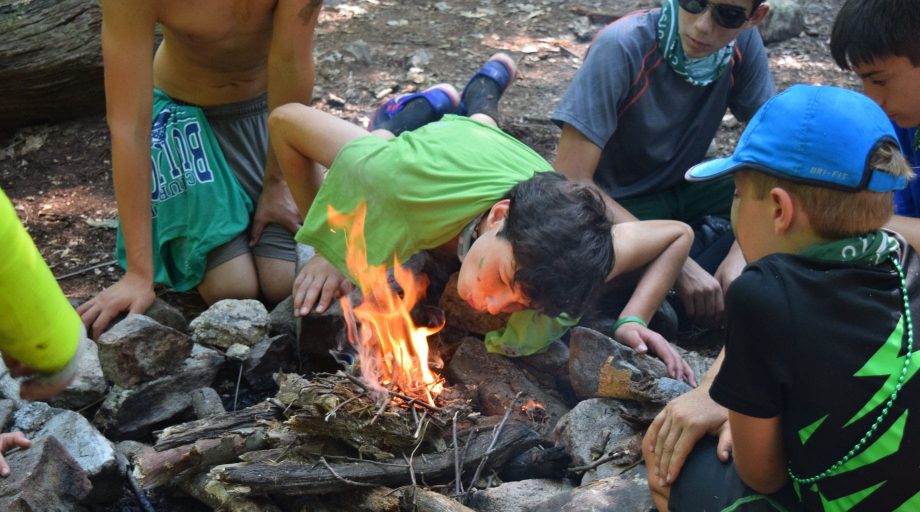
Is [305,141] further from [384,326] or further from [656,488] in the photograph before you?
[656,488]

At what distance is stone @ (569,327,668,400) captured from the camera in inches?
122

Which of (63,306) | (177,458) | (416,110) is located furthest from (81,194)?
(63,306)

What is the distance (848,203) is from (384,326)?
5.54 ft

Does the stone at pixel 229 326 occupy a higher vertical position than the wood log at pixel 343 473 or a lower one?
lower

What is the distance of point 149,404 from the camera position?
10.9 ft

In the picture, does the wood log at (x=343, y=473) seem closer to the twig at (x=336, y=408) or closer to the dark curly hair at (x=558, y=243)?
the twig at (x=336, y=408)

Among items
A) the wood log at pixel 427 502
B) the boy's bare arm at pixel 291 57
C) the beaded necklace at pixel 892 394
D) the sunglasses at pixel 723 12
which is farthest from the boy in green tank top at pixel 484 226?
the beaded necklace at pixel 892 394

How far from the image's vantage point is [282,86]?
13.6ft

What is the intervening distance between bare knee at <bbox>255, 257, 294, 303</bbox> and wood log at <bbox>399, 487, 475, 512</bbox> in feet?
6.01

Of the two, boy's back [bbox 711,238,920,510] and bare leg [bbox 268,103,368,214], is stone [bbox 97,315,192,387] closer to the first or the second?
bare leg [bbox 268,103,368,214]

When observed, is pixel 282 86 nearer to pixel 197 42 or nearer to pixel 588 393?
pixel 197 42

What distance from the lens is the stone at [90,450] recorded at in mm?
2895

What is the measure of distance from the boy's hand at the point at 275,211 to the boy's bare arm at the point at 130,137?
61 centimetres

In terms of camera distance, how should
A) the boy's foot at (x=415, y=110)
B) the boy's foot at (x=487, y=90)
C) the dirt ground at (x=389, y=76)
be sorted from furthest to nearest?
the boy's foot at (x=487, y=90), the dirt ground at (x=389, y=76), the boy's foot at (x=415, y=110)
